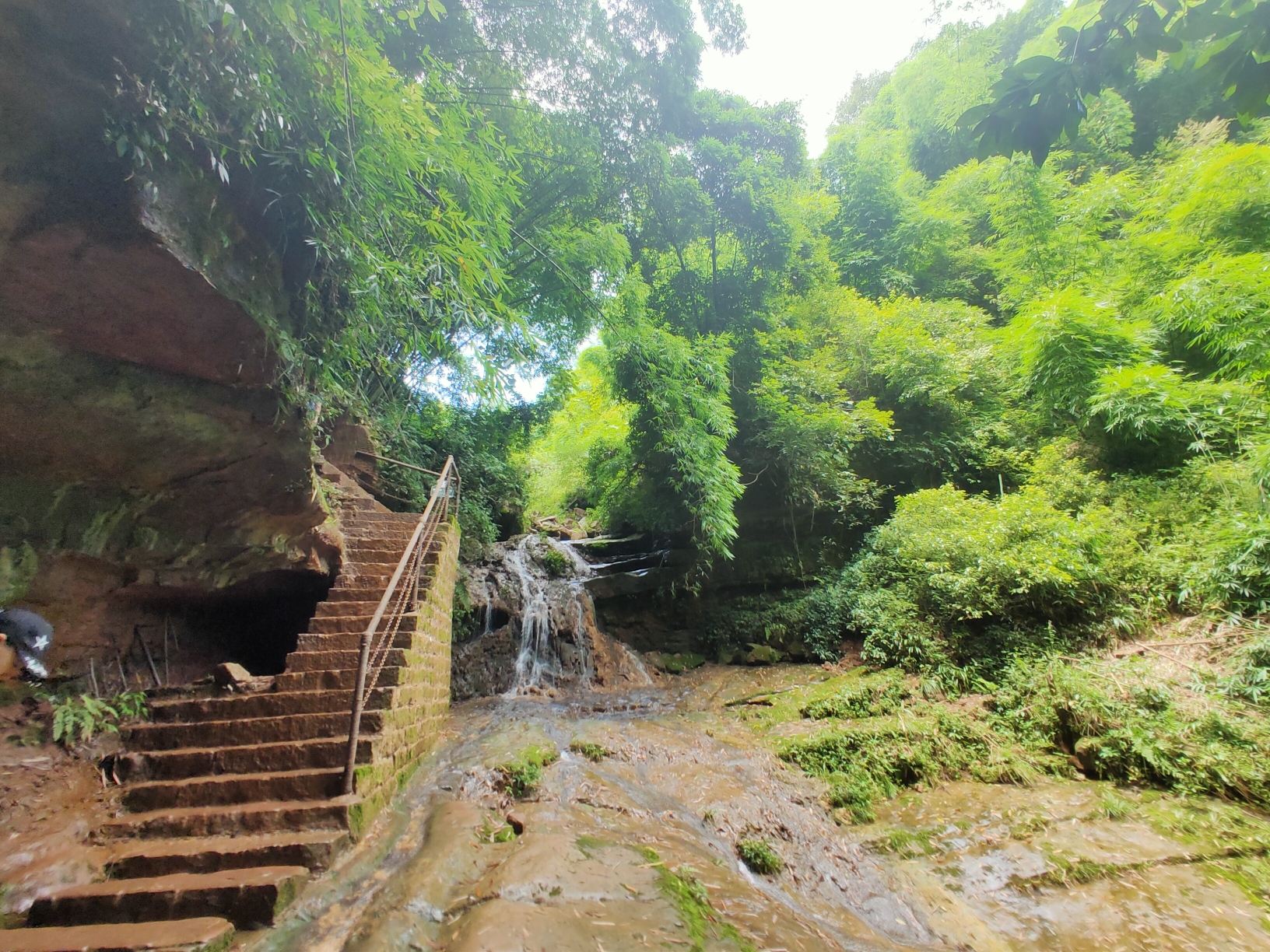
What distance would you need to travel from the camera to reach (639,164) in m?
9.53

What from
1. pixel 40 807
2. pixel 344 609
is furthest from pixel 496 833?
pixel 344 609

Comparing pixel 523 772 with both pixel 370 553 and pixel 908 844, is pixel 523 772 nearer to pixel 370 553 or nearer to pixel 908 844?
pixel 908 844

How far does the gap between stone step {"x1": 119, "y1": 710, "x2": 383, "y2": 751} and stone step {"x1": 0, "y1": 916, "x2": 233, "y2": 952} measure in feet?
4.22

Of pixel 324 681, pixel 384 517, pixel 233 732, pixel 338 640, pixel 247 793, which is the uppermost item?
pixel 384 517

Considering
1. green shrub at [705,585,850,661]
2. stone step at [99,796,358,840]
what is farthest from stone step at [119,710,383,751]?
green shrub at [705,585,850,661]

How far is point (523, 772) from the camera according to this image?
151 inches

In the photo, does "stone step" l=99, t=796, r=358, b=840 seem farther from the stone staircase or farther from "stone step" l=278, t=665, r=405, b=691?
"stone step" l=278, t=665, r=405, b=691

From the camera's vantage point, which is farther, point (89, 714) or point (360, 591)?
point (360, 591)

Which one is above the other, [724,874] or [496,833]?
[496,833]

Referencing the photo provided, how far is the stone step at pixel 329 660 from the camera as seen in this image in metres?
4.11

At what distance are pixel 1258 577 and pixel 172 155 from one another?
9518 millimetres

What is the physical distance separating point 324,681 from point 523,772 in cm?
176

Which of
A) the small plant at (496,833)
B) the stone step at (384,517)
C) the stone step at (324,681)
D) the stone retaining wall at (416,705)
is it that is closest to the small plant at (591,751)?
the stone retaining wall at (416,705)

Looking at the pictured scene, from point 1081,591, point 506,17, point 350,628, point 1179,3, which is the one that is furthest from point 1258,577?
point 506,17
